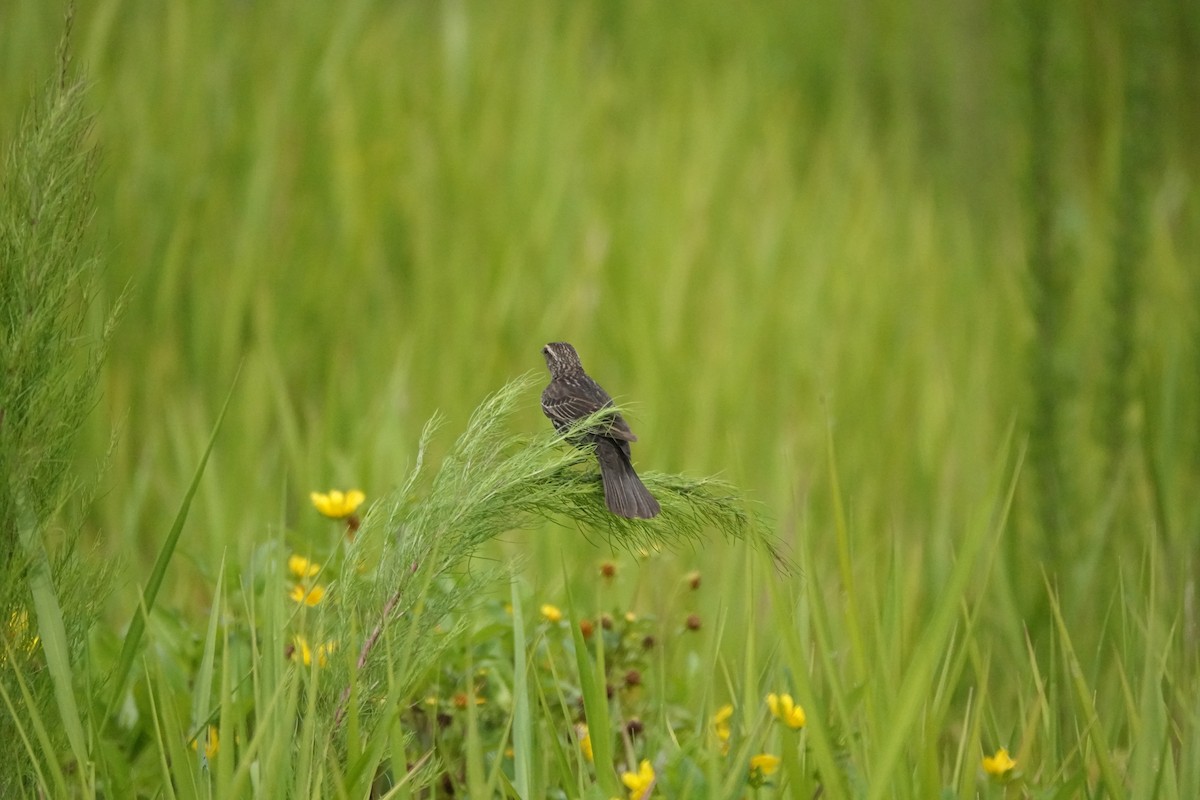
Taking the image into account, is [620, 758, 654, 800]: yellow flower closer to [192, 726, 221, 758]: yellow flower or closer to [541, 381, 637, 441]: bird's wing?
[541, 381, 637, 441]: bird's wing

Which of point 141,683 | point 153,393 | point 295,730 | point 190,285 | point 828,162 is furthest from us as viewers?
point 828,162

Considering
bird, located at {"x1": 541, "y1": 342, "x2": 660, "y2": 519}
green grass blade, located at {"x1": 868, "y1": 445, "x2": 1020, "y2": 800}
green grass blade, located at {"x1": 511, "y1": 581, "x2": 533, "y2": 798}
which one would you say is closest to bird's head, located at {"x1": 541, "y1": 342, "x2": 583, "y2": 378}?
bird, located at {"x1": 541, "y1": 342, "x2": 660, "y2": 519}

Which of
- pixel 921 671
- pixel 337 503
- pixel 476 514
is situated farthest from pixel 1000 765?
pixel 337 503

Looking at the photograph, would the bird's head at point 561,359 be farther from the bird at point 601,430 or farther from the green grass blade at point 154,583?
the green grass blade at point 154,583

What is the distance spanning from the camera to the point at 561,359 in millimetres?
1406

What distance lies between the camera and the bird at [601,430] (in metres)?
1.08

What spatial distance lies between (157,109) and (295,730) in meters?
2.46

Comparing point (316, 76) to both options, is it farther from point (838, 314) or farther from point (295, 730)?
point (295, 730)

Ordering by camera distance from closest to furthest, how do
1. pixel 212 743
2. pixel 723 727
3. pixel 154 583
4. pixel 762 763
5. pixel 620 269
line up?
pixel 154 583
pixel 762 763
pixel 212 743
pixel 723 727
pixel 620 269

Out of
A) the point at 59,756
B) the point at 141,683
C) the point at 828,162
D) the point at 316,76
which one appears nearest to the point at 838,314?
the point at 828,162

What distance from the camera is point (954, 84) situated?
15.9 ft

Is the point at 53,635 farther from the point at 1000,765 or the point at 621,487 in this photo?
the point at 1000,765

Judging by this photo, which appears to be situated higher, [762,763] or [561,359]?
[561,359]

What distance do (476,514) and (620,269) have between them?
2461 mm
